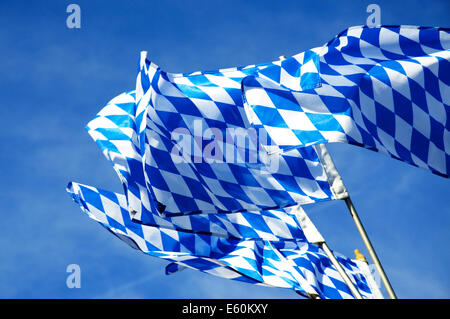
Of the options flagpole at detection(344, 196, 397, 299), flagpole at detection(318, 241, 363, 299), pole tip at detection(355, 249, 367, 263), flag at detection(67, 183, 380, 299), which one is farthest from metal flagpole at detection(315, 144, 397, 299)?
pole tip at detection(355, 249, 367, 263)

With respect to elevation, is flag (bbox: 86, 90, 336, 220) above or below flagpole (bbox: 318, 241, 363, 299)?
above

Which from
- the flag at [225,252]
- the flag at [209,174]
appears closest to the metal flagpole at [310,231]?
the flag at [225,252]

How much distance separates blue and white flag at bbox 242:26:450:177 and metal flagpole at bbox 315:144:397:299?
99 cm

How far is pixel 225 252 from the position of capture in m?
13.6

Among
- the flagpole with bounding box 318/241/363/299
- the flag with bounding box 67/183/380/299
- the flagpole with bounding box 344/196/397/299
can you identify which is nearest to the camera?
the flagpole with bounding box 344/196/397/299

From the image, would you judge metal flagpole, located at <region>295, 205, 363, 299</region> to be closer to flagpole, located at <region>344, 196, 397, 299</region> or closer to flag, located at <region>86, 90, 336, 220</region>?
flag, located at <region>86, 90, 336, 220</region>

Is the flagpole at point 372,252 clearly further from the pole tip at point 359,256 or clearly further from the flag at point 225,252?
the pole tip at point 359,256

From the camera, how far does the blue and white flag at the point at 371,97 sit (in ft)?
31.8

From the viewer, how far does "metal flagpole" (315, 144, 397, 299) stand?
923 cm

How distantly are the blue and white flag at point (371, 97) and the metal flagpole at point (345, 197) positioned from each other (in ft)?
3.25

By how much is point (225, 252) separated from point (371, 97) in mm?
5080

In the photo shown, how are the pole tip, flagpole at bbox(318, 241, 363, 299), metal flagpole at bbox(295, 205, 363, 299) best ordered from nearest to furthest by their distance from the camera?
flagpole at bbox(318, 241, 363, 299) → metal flagpole at bbox(295, 205, 363, 299) → the pole tip

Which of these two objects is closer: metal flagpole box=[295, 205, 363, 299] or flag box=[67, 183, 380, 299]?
metal flagpole box=[295, 205, 363, 299]
